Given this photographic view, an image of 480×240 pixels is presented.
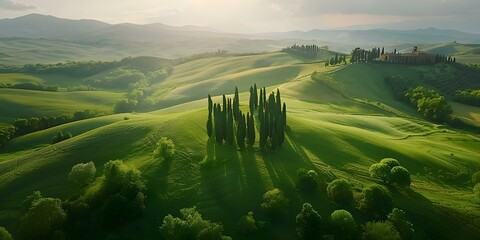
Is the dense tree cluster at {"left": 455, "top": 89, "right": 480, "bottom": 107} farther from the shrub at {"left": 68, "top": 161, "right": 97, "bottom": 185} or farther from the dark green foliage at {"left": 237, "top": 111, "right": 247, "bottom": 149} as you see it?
the shrub at {"left": 68, "top": 161, "right": 97, "bottom": 185}

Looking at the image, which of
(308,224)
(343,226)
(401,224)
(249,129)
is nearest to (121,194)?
(249,129)

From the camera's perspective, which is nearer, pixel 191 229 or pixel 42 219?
pixel 191 229

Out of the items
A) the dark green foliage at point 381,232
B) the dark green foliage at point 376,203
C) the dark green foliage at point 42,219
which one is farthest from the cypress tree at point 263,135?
the dark green foliage at point 42,219

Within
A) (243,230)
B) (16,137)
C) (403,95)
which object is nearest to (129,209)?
(243,230)

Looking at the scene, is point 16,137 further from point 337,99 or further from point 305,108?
point 337,99

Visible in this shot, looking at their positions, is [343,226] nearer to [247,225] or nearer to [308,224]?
[308,224]

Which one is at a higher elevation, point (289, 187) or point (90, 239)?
point (289, 187)

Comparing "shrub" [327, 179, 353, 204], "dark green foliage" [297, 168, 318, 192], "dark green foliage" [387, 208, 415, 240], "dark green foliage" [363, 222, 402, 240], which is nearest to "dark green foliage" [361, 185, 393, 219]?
"dark green foliage" [387, 208, 415, 240]

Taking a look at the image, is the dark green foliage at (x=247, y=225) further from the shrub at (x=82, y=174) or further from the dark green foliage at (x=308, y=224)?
the shrub at (x=82, y=174)
